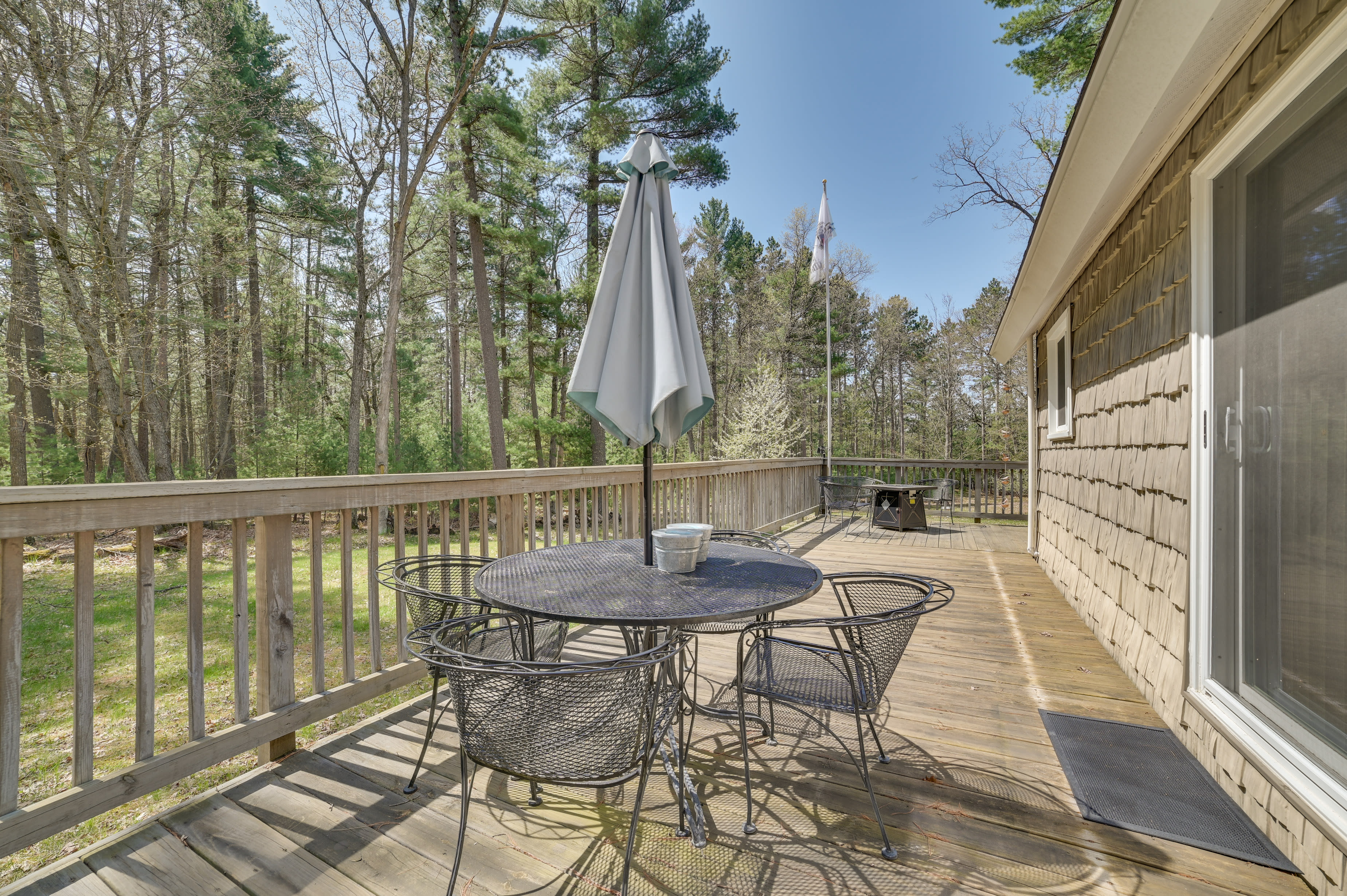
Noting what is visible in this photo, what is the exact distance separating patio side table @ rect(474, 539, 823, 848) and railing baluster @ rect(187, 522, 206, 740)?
34.7 inches

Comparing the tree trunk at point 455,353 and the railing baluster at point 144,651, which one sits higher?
the tree trunk at point 455,353

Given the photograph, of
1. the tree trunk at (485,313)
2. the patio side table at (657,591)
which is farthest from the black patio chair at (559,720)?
the tree trunk at (485,313)

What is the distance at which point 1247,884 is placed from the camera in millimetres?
1509

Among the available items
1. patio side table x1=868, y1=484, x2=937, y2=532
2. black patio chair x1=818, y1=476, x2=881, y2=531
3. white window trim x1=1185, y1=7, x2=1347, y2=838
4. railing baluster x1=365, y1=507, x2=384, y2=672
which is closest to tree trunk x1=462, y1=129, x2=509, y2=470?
black patio chair x1=818, y1=476, x2=881, y2=531

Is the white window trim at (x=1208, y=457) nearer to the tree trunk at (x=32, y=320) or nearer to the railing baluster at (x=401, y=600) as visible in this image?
the railing baluster at (x=401, y=600)

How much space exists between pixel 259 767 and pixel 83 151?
8.63 meters

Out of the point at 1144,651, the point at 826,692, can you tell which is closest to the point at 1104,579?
the point at 1144,651

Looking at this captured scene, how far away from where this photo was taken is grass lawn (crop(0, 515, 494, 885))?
288 cm

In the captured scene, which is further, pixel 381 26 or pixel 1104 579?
pixel 381 26

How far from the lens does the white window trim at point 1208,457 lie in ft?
5.37

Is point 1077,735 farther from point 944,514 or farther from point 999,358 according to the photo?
point 944,514

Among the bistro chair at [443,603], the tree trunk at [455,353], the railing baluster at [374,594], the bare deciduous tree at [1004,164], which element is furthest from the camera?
the tree trunk at [455,353]

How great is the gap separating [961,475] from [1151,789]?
8776mm

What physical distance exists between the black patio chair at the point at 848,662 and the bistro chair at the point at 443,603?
2.40 ft
